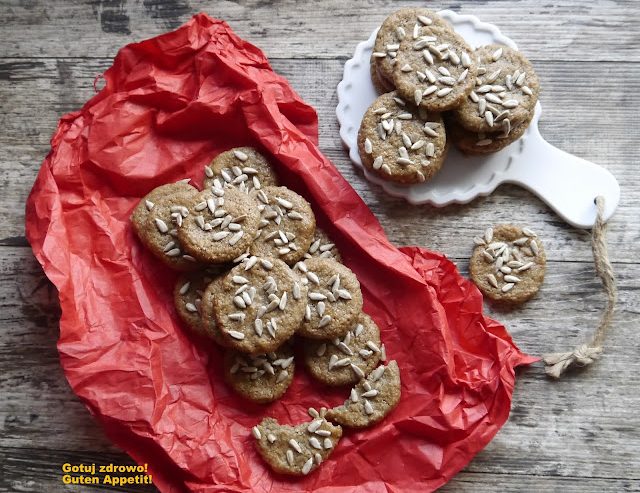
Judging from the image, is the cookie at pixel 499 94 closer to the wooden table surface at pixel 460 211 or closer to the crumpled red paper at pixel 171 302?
the wooden table surface at pixel 460 211

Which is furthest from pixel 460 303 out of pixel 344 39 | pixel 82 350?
pixel 82 350

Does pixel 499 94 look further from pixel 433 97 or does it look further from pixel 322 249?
pixel 322 249

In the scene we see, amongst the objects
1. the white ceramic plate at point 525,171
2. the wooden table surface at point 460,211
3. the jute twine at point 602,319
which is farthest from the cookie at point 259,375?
the jute twine at point 602,319

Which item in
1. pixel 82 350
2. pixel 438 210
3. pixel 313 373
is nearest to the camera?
pixel 82 350

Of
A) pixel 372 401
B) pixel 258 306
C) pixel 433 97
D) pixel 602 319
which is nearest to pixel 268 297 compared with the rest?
pixel 258 306

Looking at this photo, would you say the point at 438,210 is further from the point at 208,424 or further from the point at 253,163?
the point at 208,424

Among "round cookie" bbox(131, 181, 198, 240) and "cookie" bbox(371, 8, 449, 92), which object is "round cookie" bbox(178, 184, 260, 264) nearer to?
"round cookie" bbox(131, 181, 198, 240)

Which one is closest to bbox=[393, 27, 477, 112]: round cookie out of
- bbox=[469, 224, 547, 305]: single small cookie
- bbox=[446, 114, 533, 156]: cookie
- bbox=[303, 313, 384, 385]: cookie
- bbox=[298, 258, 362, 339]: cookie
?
bbox=[446, 114, 533, 156]: cookie
